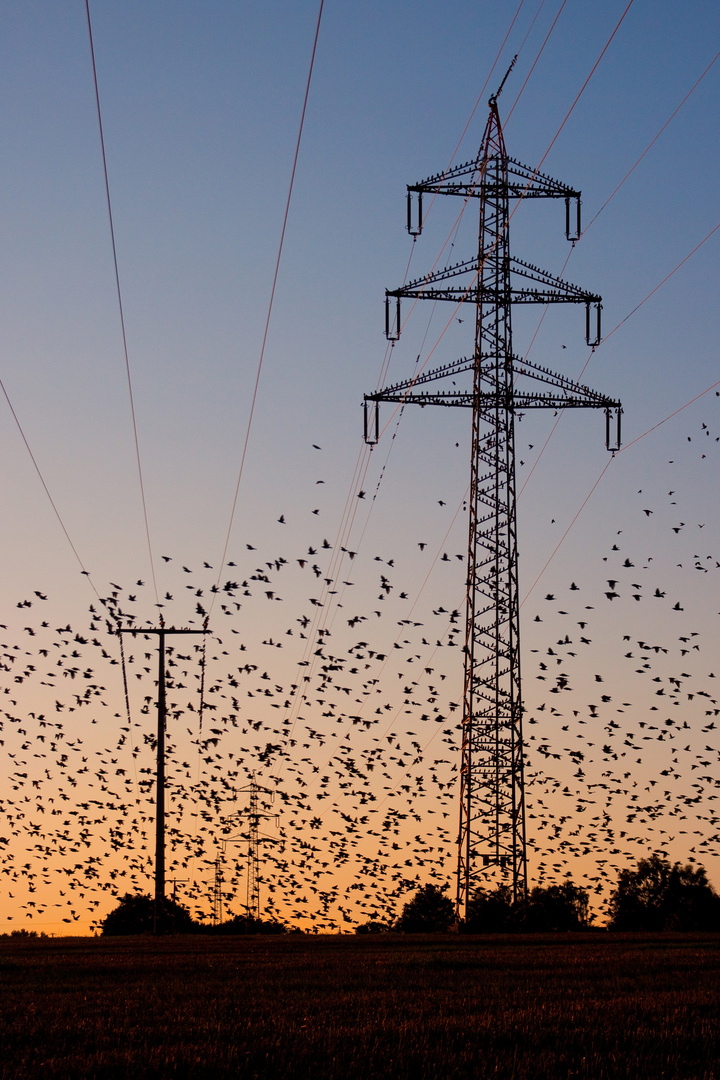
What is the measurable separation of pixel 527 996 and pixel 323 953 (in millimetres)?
14128

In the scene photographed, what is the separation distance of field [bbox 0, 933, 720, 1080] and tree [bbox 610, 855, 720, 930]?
77.0 metres

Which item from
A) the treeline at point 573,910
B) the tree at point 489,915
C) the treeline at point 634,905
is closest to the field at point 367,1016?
the tree at point 489,915

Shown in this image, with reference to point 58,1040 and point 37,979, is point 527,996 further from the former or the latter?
point 37,979

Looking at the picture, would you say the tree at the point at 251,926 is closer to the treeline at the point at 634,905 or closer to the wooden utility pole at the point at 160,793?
the treeline at the point at 634,905

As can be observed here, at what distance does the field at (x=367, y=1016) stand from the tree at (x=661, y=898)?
253 ft

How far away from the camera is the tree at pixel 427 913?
95400 millimetres

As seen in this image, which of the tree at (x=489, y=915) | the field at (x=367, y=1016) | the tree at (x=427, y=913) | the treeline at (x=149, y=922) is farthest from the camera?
the tree at (x=427, y=913)

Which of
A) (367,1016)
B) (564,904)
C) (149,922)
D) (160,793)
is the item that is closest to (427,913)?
(564,904)

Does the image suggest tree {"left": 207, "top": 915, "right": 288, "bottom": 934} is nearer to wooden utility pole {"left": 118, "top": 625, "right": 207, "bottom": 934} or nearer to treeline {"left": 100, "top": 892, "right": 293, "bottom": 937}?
treeline {"left": 100, "top": 892, "right": 293, "bottom": 937}

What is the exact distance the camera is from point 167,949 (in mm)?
36406

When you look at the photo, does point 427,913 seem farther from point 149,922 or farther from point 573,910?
point 149,922

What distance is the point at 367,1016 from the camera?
58.5 ft

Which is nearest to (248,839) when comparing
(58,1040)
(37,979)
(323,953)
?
(323,953)

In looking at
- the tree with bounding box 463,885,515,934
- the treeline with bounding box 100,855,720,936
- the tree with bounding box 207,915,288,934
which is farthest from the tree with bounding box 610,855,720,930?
the tree with bounding box 463,885,515,934
